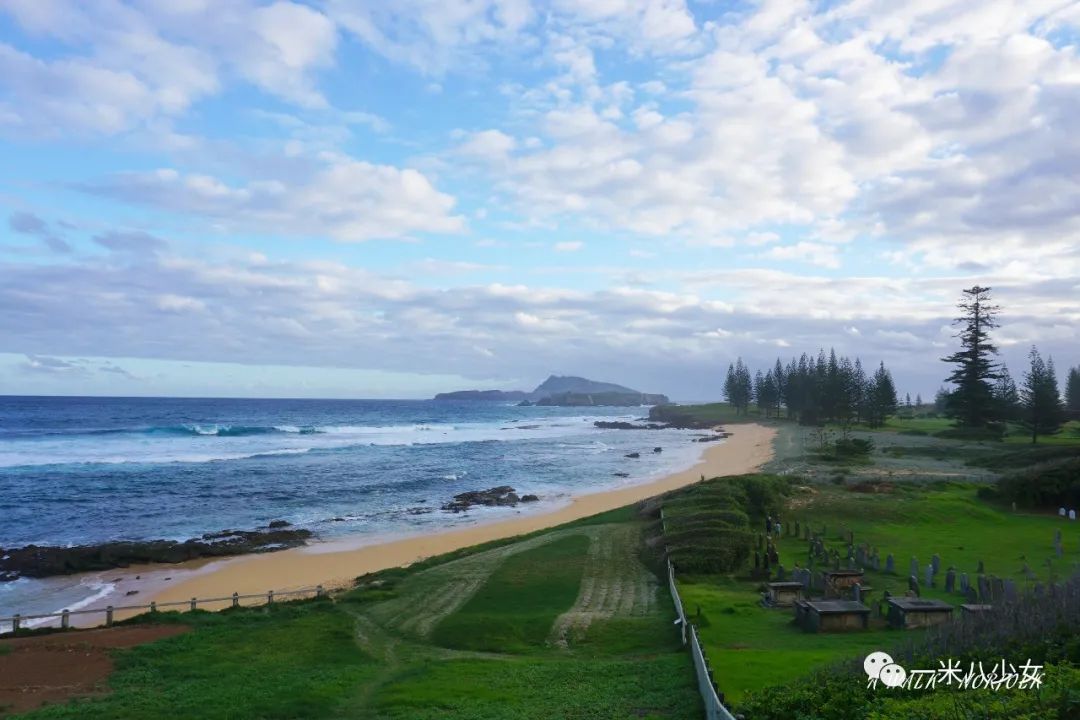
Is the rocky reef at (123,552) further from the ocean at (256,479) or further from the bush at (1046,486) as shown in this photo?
the bush at (1046,486)

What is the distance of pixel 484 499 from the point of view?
1870 inches

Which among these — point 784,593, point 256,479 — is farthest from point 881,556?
point 256,479

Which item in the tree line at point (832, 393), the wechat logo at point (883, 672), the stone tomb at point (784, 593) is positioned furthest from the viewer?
the tree line at point (832, 393)

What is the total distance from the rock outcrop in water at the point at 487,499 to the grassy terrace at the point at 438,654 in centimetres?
1824

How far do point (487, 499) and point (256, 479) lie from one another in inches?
802

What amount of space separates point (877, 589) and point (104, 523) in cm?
3824

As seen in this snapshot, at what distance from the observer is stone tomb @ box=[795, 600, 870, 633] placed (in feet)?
50.6

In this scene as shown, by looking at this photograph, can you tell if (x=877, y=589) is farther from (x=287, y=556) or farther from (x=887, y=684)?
(x=287, y=556)

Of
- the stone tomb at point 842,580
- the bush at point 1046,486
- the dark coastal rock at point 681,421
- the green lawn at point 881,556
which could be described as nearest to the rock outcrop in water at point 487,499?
the green lawn at point 881,556

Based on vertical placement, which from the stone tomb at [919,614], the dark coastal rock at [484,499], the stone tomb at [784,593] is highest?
the stone tomb at [919,614]

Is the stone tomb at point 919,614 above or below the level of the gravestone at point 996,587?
below

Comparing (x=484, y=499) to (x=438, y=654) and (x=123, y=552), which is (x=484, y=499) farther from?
(x=438, y=654)

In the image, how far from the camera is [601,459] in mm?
71250

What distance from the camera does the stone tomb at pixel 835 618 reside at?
15.4 meters
